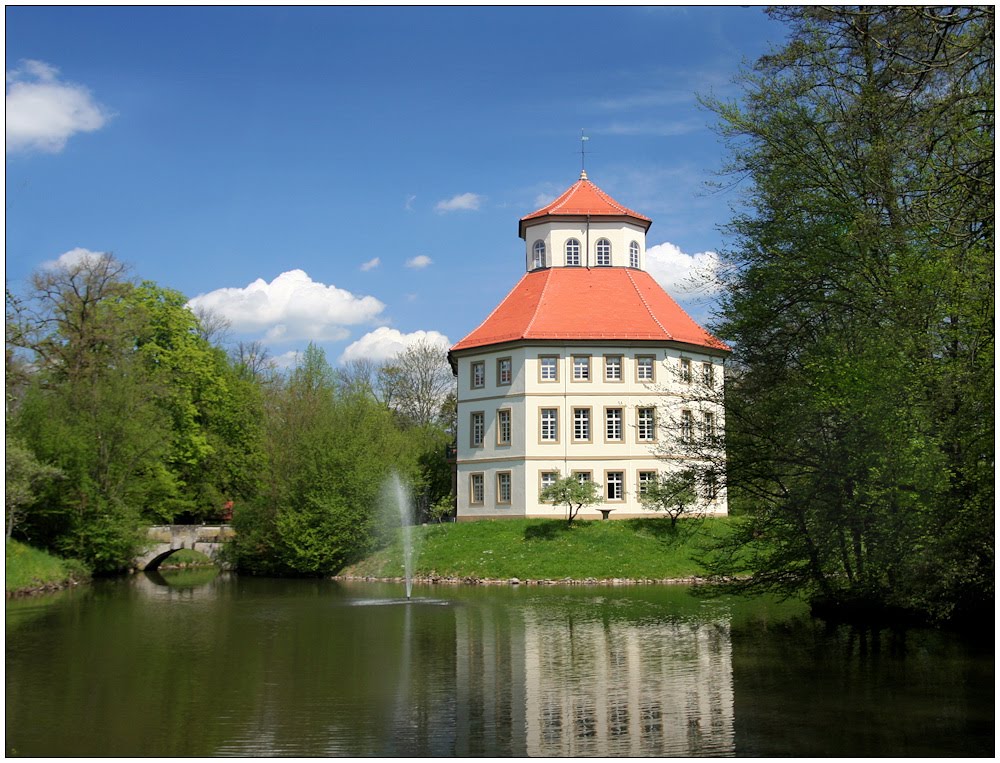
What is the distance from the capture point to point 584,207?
5147cm

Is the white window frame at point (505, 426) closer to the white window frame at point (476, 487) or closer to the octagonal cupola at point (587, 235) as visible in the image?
the white window frame at point (476, 487)

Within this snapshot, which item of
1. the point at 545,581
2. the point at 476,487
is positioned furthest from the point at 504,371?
the point at 545,581

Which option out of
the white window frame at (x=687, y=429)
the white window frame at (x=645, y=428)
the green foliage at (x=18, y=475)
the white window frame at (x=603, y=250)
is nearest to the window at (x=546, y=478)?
the white window frame at (x=645, y=428)

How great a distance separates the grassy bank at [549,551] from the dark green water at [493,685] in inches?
406

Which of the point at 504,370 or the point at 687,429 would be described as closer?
the point at 687,429

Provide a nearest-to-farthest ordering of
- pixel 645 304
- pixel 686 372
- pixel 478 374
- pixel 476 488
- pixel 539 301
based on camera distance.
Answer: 1. pixel 686 372
2. pixel 476 488
3. pixel 645 304
4. pixel 539 301
5. pixel 478 374

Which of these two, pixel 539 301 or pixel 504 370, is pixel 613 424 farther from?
pixel 539 301

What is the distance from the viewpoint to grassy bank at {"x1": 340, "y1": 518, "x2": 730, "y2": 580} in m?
37.2

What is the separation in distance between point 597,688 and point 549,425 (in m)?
31.2

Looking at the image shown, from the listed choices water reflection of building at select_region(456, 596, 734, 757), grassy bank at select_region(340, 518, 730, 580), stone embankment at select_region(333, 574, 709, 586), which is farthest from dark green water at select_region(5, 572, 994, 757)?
grassy bank at select_region(340, 518, 730, 580)

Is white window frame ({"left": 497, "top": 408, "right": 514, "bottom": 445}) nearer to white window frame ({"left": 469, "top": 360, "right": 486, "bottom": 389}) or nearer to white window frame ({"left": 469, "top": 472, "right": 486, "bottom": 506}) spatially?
white window frame ({"left": 469, "top": 472, "right": 486, "bottom": 506})

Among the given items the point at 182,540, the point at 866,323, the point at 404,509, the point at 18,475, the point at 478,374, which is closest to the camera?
the point at 866,323

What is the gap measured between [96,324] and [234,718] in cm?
3263

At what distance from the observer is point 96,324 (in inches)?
1674
